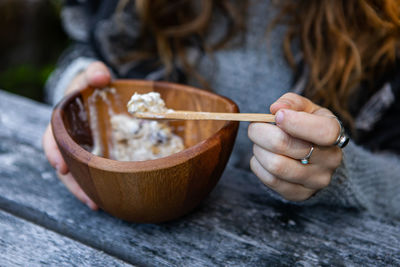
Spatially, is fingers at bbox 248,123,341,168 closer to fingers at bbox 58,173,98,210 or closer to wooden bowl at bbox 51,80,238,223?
wooden bowl at bbox 51,80,238,223

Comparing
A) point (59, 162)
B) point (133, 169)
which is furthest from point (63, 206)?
point (133, 169)

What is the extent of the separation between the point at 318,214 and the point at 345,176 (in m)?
0.08

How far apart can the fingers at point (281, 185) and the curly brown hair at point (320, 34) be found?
1.21ft

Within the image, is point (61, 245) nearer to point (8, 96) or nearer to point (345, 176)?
point (345, 176)

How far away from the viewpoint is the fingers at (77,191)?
545 millimetres

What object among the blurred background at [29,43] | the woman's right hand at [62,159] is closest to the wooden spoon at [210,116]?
the woman's right hand at [62,159]

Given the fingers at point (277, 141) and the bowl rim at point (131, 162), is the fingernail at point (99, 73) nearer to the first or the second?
the bowl rim at point (131, 162)

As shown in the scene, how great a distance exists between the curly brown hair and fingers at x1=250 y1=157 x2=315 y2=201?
368mm

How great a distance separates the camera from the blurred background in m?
2.10

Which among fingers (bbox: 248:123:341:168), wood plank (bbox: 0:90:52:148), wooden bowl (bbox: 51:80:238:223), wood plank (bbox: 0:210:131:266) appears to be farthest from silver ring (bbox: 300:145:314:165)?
wood plank (bbox: 0:90:52:148)

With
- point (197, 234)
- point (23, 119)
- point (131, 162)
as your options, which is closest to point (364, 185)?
point (197, 234)

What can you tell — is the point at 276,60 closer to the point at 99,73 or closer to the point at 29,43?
the point at 99,73

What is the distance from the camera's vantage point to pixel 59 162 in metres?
0.55

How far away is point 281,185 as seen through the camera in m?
0.51
